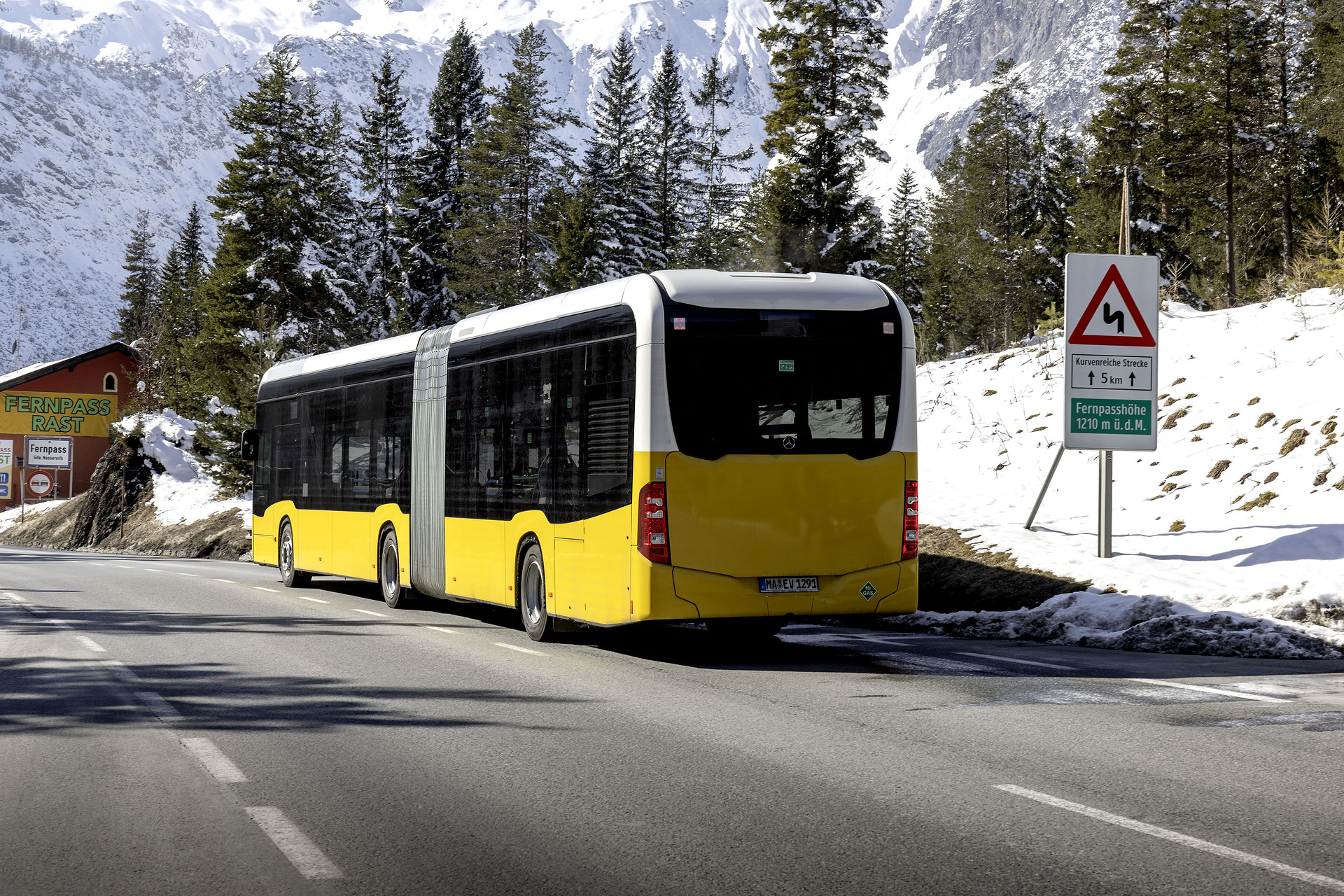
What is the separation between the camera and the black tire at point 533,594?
13.4 metres

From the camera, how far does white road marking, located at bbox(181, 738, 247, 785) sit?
23.3 feet

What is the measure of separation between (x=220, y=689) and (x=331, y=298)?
53763 mm

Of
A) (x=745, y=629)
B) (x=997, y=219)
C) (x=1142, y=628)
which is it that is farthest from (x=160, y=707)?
(x=997, y=219)

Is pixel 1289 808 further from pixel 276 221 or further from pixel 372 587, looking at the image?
pixel 276 221

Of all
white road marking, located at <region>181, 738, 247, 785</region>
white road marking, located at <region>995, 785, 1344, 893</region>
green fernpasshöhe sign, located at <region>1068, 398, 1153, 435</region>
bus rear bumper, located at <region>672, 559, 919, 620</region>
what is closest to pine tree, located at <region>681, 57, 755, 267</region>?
green fernpasshöhe sign, located at <region>1068, 398, 1153, 435</region>

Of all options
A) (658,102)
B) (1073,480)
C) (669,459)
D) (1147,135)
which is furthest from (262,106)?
(669,459)

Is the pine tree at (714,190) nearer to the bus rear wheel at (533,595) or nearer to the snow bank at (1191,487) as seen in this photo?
the snow bank at (1191,487)

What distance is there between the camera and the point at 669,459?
37.4 feet

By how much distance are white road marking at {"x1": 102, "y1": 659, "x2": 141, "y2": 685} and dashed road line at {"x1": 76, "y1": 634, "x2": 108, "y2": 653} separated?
915 mm

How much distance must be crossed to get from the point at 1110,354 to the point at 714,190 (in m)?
63.1

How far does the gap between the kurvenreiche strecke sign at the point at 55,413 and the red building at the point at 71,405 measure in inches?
1.6

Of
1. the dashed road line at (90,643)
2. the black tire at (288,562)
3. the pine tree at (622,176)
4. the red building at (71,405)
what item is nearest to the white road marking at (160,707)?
the dashed road line at (90,643)

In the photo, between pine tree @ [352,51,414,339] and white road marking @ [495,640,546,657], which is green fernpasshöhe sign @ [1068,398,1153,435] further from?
pine tree @ [352,51,414,339]

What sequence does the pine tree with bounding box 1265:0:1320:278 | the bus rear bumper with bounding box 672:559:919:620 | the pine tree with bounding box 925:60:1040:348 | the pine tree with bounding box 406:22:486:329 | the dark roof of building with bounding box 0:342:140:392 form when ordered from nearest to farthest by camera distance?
1. the bus rear bumper with bounding box 672:559:919:620
2. the pine tree with bounding box 1265:0:1320:278
3. the pine tree with bounding box 406:22:486:329
4. the pine tree with bounding box 925:60:1040:348
5. the dark roof of building with bounding box 0:342:140:392
